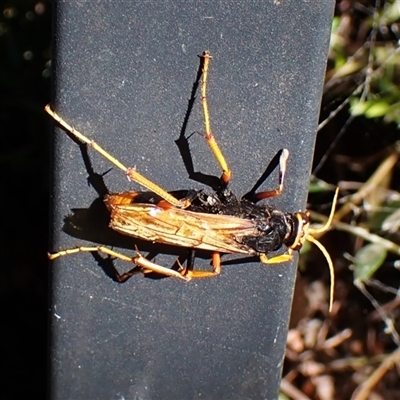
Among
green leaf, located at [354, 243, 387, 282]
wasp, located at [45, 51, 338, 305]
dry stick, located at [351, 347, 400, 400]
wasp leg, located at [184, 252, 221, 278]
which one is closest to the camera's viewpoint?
wasp, located at [45, 51, 338, 305]

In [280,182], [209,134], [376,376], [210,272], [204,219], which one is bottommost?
[376,376]

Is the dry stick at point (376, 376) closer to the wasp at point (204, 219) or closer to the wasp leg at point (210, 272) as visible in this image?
the wasp at point (204, 219)

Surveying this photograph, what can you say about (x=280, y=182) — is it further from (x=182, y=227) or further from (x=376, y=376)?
(x=376, y=376)

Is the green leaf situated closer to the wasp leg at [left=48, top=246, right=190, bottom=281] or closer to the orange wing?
the orange wing

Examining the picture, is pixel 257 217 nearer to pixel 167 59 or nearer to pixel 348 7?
pixel 167 59

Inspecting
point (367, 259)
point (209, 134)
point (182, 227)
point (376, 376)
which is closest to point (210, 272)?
point (182, 227)

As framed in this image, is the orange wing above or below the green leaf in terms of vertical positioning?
above

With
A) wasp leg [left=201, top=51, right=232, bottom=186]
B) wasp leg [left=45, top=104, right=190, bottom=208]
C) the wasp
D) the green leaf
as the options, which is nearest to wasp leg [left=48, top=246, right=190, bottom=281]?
the wasp

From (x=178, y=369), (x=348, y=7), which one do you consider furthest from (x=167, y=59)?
(x=348, y=7)
